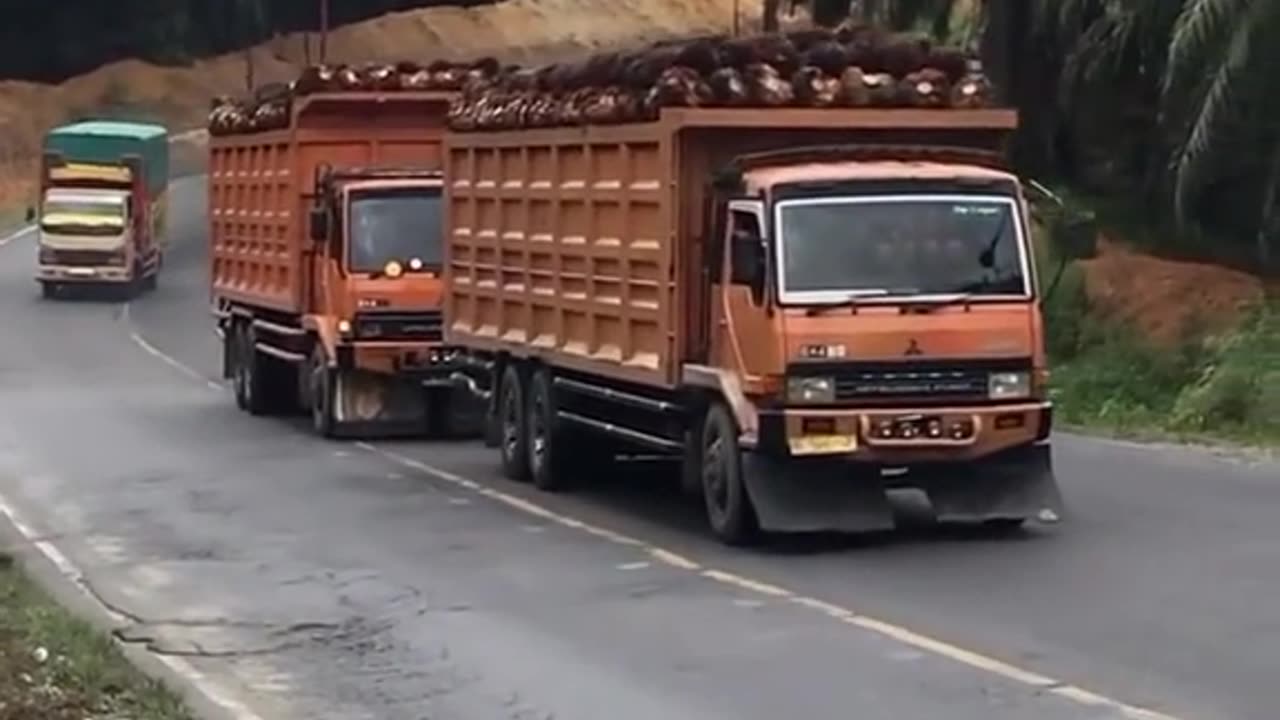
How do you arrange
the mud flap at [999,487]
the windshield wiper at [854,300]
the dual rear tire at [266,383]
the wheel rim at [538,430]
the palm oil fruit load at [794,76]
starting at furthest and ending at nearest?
the dual rear tire at [266,383]
the wheel rim at [538,430]
the palm oil fruit load at [794,76]
the mud flap at [999,487]
the windshield wiper at [854,300]

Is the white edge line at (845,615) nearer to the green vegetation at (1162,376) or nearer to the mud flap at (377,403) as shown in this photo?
the mud flap at (377,403)

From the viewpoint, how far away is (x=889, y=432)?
691 inches

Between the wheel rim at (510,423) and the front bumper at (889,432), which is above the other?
the front bumper at (889,432)

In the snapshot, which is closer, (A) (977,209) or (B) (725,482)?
(A) (977,209)

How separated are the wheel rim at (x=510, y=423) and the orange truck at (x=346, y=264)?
11.4 feet

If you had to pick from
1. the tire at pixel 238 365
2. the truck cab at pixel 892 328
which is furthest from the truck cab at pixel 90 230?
the truck cab at pixel 892 328

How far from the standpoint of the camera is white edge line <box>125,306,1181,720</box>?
1234 centimetres

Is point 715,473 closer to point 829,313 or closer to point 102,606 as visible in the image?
point 829,313

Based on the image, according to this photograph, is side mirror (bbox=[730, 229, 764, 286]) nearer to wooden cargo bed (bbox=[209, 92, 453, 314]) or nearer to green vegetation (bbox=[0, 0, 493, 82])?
wooden cargo bed (bbox=[209, 92, 453, 314])

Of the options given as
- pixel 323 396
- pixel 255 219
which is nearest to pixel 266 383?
pixel 255 219

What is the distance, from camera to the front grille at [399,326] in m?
27.7

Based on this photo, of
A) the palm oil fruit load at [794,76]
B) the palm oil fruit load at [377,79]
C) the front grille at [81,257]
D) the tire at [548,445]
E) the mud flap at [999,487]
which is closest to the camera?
the mud flap at [999,487]

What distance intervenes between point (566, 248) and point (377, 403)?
722 cm

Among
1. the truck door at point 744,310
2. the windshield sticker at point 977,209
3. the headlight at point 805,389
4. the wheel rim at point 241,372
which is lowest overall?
the wheel rim at point 241,372
